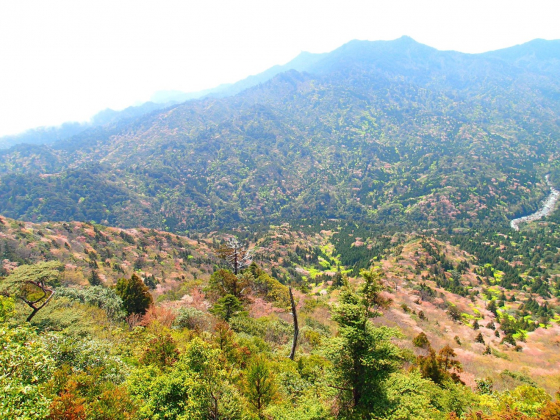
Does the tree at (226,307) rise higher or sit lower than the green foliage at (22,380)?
lower

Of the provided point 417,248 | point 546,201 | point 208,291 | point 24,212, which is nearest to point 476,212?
point 546,201

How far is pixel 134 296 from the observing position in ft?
110

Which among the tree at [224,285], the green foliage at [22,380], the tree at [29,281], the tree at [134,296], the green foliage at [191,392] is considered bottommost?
the tree at [224,285]

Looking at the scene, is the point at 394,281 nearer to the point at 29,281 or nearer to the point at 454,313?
the point at 454,313

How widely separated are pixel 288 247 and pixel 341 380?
110204 mm

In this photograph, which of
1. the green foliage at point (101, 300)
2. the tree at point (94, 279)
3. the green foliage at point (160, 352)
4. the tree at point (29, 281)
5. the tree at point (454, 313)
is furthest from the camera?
the tree at point (454, 313)

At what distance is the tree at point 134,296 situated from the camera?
109 ft

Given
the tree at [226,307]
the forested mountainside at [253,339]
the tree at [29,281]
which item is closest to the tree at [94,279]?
the forested mountainside at [253,339]

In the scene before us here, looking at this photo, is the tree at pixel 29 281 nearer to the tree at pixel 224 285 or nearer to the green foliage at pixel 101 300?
the green foliage at pixel 101 300

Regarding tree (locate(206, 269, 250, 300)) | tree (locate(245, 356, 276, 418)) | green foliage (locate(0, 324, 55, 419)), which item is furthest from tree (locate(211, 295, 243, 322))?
green foliage (locate(0, 324, 55, 419))

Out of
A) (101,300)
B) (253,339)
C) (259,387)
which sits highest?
(259,387)

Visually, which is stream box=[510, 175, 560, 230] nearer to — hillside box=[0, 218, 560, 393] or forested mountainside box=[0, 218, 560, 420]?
forested mountainside box=[0, 218, 560, 420]

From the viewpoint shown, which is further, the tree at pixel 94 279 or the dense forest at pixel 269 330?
the tree at pixel 94 279

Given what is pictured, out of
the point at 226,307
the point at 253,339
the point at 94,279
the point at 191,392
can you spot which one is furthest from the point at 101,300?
the point at 191,392
